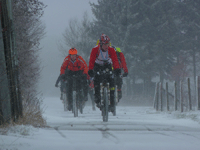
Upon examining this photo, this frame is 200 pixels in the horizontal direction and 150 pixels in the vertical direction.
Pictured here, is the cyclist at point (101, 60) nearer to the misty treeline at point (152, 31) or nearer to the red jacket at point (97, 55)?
the red jacket at point (97, 55)

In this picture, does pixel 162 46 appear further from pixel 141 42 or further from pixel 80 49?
pixel 80 49

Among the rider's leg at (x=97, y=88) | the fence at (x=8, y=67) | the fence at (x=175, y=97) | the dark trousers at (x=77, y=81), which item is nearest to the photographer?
the fence at (x=8, y=67)

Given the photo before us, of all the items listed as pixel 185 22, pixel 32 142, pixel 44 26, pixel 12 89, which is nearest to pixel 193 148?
pixel 32 142

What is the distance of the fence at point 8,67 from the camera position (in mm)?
5469

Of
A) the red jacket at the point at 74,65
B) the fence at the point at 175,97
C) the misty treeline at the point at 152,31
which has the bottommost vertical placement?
the fence at the point at 175,97

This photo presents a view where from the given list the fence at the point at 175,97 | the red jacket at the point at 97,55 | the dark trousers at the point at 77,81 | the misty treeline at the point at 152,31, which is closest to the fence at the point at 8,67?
the red jacket at the point at 97,55

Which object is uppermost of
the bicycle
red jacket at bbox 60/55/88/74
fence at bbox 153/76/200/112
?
red jacket at bbox 60/55/88/74

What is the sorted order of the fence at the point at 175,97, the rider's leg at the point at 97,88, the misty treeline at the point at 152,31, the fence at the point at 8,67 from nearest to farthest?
the fence at the point at 8,67, the rider's leg at the point at 97,88, the fence at the point at 175,97, the misty treeline at the point at 152,31

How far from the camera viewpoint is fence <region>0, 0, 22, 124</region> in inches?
215

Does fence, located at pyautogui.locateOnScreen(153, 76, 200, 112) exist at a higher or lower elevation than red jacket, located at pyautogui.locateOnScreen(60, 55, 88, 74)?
lower

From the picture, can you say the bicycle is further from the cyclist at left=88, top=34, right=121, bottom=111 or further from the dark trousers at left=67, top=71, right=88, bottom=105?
the dark trousers at left=67, top=71, right=88, bottom=105

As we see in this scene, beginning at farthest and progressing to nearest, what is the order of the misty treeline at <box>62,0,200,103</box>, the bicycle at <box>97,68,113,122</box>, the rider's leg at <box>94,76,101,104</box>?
the misty treeline at <box>62,0,200,103</box> < the rider's leg at <box>94,76,101,104</box> < the bicycle at <box>97,68,113,122</box>

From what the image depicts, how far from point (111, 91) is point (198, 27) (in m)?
34.3

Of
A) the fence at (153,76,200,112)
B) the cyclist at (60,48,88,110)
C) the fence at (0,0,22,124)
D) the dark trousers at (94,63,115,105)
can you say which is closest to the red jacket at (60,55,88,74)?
the cyclist at (60,48,88,110)
